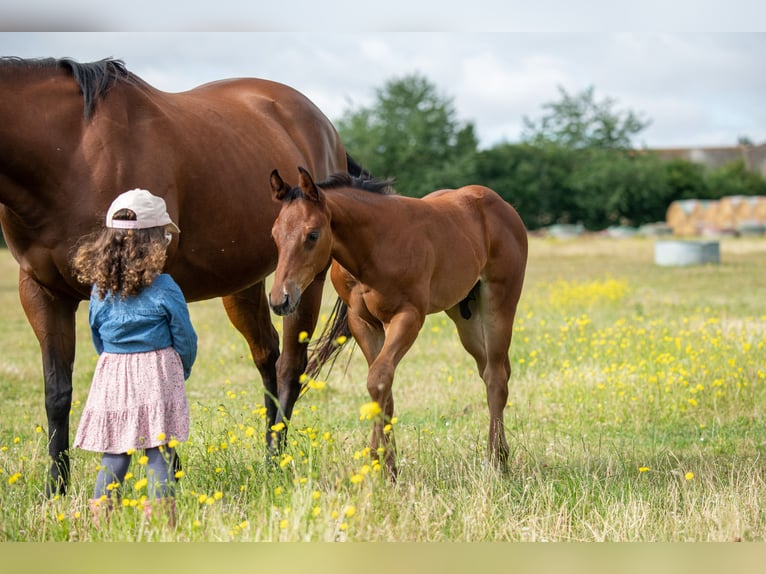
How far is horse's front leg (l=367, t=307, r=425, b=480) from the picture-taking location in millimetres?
4414

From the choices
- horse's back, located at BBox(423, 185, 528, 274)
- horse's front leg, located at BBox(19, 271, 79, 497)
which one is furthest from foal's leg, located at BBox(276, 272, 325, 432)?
horse's front leg, located at BBox(19, 271, 79, 497)

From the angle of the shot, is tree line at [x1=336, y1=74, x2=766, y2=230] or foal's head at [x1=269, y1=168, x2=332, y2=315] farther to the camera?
tree line at [x1=336, y1=74, x2=766, y2=230]

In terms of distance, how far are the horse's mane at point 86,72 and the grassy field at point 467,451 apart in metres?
1.82

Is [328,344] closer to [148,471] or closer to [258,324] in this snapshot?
[258,324]

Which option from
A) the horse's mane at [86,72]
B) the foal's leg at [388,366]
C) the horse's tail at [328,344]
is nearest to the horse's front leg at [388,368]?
the foal's leg at [388,366]

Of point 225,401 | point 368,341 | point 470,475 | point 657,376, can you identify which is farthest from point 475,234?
point 225,401

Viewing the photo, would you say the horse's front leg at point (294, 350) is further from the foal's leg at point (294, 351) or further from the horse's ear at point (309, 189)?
the horse's ear at point (309, 189)

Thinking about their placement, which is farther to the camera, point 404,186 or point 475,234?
point 404,186

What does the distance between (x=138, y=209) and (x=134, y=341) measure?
608 millimetres

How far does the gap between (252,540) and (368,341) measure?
1399mm

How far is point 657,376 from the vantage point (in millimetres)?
7387

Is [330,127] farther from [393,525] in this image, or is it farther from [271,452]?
[393,525]

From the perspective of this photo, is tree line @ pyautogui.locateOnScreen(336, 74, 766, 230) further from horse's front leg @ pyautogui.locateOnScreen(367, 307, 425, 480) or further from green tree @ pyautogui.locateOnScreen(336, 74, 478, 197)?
horse's front leg @ pyautogui.locateOnScreen(367, 307, 425, 480)

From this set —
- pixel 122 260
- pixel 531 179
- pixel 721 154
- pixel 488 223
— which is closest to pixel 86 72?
pixel 122 260
